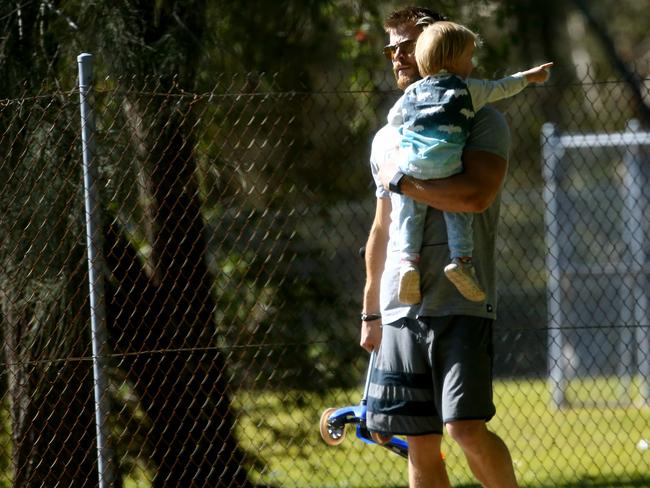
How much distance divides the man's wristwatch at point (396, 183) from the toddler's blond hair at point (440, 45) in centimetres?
33

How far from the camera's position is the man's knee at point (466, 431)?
3484 mm

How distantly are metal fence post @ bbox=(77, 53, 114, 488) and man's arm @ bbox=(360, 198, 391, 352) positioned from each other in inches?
46.6

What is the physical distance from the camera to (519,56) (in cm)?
762

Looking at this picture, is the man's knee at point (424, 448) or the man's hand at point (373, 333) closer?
the man's knee at point (424, 448)

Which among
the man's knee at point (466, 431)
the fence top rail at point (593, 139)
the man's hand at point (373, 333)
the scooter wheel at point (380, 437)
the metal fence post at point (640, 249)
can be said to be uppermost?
the man's hand at point (373, 333)

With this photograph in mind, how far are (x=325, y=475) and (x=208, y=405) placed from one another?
104 centimetres

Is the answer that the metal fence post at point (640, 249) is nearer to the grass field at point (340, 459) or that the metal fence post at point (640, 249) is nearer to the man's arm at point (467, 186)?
the grass field at point (340, 459)

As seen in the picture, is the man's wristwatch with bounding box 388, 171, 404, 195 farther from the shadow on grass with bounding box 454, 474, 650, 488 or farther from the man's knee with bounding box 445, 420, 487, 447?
the shadow on grass with bounding box 454, 474, 650, 488

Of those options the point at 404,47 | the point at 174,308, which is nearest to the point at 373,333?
the point at 404,47

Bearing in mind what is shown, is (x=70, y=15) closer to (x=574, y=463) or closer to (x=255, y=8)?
(x=255, y=8)

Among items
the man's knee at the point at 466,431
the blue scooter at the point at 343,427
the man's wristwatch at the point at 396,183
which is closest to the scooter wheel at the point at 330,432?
the blue scooter at the point at 343,427

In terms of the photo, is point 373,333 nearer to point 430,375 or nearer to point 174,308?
point 430,375

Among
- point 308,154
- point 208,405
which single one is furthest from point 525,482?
point 308,154

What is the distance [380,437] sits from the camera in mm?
3777
